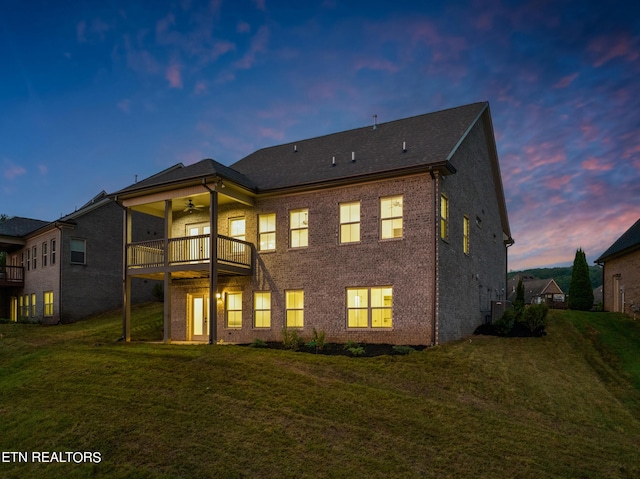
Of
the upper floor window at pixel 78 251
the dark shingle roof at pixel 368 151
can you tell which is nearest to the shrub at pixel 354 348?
the dark shingle roof at pixel 368 151

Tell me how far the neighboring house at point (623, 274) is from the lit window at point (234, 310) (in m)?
19.0

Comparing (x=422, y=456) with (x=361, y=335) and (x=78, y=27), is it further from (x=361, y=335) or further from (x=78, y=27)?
(x=78, y=27)

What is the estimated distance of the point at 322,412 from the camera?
9.44 metres

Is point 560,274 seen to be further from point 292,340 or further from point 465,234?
point 292,340

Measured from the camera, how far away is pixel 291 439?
8.29 meters

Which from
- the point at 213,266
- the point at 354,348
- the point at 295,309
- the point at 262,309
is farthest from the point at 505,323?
the point at 213,266

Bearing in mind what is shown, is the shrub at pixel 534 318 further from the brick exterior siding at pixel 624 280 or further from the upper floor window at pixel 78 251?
the upper floor window at pixel 78 251

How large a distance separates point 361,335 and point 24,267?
26918 millimetres

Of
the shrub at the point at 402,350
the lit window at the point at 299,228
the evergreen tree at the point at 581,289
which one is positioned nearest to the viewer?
the shrub at the point at 402,350

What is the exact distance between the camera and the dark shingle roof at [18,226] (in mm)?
32500

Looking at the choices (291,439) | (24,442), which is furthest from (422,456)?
(24,442)

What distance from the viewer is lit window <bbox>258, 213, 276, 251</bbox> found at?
59.4 feet

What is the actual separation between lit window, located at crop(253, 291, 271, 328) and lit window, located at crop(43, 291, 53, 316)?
1669cm

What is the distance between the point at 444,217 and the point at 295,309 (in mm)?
6098
